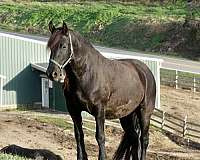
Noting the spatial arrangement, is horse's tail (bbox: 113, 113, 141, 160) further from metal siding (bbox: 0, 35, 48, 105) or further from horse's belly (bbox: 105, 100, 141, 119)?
metal siding (bbox: 0, 35, 48, 105)

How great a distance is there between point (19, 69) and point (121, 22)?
73.0 feet

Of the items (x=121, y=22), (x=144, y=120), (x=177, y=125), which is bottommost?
(x=177, y=125)

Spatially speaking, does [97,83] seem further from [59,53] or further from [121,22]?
[121,22]

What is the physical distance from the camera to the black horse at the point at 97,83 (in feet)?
24.0

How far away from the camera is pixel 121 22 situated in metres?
50.4

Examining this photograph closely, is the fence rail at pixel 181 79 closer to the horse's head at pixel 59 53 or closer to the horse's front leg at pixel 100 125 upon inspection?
the horse's front leg at pixel 100 125

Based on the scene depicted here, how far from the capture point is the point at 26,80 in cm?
3014

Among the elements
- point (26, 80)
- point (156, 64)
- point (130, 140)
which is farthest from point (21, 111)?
point (130, 140)

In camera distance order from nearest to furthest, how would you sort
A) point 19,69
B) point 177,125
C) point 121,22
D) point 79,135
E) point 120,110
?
point 79,135 < point 120,110 < point 177,125 < point 19,69 < point 121,22

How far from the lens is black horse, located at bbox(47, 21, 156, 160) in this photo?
730 centimetres

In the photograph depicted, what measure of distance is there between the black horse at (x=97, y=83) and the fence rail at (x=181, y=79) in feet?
73.9

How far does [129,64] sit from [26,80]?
71.2ft

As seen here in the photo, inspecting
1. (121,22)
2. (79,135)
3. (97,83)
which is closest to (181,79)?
(121,22)

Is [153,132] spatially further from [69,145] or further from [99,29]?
[99,29]
